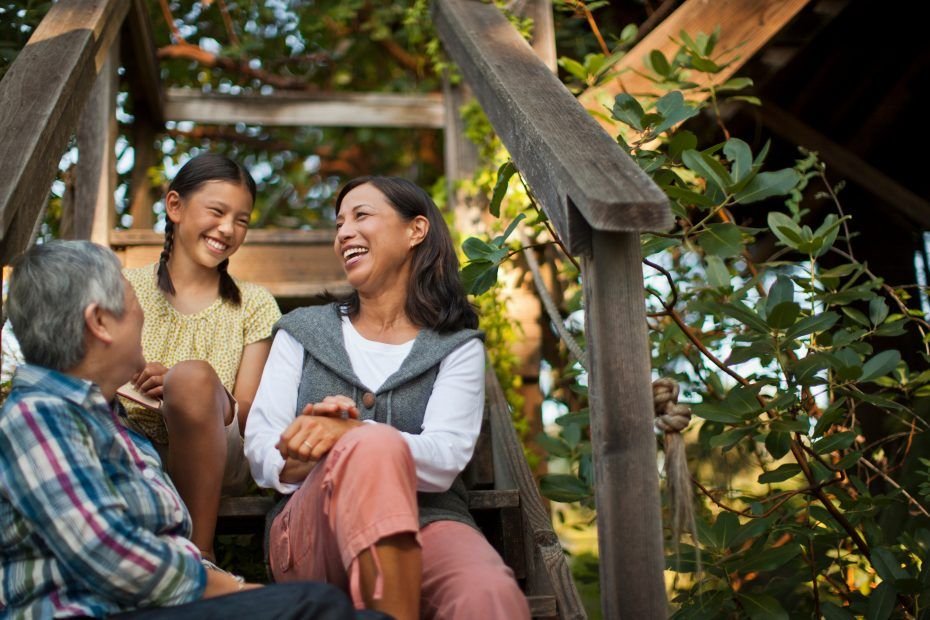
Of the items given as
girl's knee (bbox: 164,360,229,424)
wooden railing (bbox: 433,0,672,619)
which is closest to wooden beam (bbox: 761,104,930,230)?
wooden railing (bbox: 433,0,672,619)

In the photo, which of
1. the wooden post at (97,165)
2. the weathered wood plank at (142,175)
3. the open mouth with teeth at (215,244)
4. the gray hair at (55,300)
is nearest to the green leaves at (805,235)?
the open mouth with teeth at (215,244)

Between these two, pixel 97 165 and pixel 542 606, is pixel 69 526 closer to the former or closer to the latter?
pixel 542 606

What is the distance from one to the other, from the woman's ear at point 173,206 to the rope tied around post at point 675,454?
4.44ft

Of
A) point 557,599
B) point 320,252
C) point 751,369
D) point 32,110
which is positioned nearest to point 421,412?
point 557,599

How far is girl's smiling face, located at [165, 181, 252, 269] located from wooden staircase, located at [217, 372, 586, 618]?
2.28 ft

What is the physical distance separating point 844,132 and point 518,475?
10.5 ft

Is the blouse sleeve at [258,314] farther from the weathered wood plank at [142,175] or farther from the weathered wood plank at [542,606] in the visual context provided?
the weathered wood plank at [142,175]

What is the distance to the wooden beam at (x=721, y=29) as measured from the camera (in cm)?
316

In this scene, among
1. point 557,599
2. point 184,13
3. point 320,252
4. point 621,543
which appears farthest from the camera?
point 184,13

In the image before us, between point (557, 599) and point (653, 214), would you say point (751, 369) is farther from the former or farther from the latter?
point (653, 214)

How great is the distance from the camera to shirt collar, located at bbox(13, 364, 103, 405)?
1480 millimetres

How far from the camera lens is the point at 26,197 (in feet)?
5.98

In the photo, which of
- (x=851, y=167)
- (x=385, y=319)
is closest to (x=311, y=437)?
(x=385, y=319)

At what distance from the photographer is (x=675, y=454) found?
178 cm
